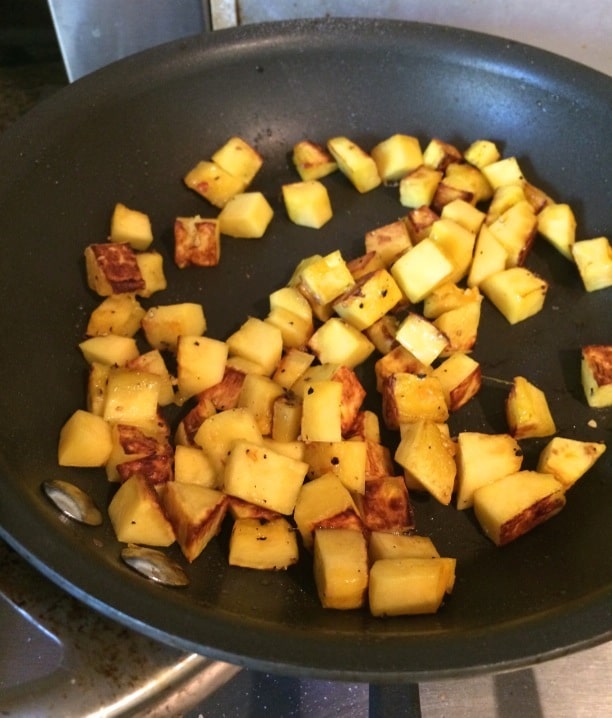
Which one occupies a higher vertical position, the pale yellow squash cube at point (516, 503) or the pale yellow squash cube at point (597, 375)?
the pale yellow squash cube at point (597, 375)

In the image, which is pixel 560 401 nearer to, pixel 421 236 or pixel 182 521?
pixel 421 236

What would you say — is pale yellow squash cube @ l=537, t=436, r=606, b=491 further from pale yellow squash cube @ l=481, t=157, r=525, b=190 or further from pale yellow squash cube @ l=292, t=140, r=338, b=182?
pale yellow squash cube @ l=292, t=140, r=338, b=182

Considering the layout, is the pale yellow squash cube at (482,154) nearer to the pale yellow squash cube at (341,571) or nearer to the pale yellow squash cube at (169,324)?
the pale yellow squash cube at (169,324)

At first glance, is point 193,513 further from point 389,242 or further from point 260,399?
point 389,242

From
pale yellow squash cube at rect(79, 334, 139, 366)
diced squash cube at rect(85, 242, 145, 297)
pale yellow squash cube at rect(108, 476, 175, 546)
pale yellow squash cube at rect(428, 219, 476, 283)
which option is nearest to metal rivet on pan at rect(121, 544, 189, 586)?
pale yellow squash cube at rect(108, 476, 175, 546)

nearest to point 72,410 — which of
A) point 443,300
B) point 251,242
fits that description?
point 251,242

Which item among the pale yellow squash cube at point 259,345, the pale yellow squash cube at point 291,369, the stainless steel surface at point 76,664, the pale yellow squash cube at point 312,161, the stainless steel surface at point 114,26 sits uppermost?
the stainless steel surface at point 114,26

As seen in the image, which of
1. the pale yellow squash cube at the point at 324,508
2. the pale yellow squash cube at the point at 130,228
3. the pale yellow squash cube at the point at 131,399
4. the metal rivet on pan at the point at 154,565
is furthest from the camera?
the pale yellow squash cube at the point at 130,228

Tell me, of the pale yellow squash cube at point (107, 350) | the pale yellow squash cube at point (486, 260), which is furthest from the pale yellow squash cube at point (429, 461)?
the pale yellow squash cube at point (107, 350)
